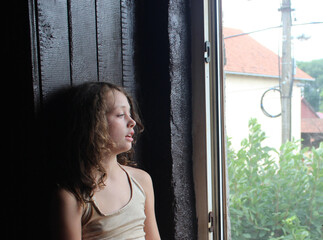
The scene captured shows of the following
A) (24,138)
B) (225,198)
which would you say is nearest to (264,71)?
(225,198)

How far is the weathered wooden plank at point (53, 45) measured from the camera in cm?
106

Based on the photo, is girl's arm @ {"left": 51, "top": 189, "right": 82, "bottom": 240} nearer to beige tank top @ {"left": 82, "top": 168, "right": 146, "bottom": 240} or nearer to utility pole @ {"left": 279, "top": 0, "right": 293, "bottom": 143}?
beige tank top @ {"left": 82, "top": 168, "right": 146, "bottom": 240}

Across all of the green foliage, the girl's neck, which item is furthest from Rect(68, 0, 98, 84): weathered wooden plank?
the green foliage

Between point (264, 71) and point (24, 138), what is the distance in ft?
2.91

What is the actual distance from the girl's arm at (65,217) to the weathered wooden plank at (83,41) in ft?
1.21

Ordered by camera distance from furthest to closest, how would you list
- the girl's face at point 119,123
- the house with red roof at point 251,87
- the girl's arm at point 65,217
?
the house with red roof at point 251,87 → the girl's face at point 119,123 → the girl's arm at point 65,217

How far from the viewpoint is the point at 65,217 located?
3.22 ft

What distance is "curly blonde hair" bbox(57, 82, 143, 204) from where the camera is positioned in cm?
104

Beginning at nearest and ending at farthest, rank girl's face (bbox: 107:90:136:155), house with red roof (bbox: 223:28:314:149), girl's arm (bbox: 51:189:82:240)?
girl's arm (bbox: 51:189:82:240)
girl's face (bbox: 107:90:136:155)
house with red roof (bbox: 223:28:314:149)

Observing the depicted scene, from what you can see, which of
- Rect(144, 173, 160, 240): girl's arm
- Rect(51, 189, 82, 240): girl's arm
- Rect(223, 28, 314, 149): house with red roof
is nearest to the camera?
Rect(51, 189, 82, 240): girl's arm

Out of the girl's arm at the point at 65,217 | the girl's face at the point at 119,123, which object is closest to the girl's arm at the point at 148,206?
the girl's face at the point at 119,123

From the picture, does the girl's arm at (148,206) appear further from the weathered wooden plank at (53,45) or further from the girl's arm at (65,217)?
the weathered wooden plank at (53,45)

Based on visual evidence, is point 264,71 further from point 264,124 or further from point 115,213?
point 115,213

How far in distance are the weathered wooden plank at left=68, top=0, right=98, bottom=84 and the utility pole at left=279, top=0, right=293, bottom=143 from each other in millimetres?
676
